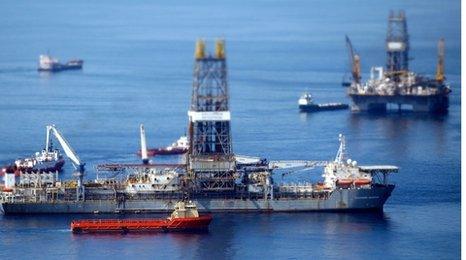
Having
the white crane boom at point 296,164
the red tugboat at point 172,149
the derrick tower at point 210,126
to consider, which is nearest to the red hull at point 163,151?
the red tugboat at point 172,149

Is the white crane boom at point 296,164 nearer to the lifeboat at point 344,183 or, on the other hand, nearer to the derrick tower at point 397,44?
the lifeboat at point 344,183

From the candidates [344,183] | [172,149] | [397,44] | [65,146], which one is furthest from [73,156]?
[397,44]

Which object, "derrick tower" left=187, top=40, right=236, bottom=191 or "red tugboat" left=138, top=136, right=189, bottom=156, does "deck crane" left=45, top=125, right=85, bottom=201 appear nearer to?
"derrick tower" left=187, top=40, right=236, bottom=191

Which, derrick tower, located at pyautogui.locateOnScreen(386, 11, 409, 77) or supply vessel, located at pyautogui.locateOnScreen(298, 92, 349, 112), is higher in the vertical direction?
derrick tower, located at pyautogui.locateOnScreen(386, 11, 409, 77)

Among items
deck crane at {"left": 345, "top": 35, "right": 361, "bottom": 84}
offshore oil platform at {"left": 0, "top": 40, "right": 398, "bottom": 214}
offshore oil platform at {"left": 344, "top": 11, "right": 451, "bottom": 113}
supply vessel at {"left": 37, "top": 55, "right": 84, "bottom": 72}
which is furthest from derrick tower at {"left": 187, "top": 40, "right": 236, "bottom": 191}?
supply vessel at {"left": 37, "top": 55, "right": 84, "bottom": 72}

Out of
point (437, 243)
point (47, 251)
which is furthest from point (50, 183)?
point (437, 243)

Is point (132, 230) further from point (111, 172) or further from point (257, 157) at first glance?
point (257, 157)
